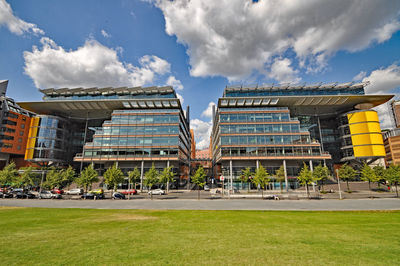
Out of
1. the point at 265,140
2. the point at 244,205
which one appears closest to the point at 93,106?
the point at 265,140

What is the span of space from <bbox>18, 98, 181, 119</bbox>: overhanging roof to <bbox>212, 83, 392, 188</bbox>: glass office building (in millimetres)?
22063

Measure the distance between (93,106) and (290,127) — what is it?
73196 mm

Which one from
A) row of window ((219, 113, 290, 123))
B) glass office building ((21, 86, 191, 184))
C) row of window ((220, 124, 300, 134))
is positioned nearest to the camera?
row of window ((220, 124, 300, 134))

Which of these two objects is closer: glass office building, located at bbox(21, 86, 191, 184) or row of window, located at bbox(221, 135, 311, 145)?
row of window, located at bbox(221, 135, 311, 145)

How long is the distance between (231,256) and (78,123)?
98.1m

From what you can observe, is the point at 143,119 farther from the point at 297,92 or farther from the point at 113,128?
the point at 297,92

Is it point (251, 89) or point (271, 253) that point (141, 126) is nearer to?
point (251, 89)

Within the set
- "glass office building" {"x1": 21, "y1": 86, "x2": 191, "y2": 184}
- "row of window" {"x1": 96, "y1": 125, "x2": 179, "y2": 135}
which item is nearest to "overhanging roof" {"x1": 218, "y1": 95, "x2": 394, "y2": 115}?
"row of window" {"x1": 96, "y1": 125, "x2": 179, "y2": 135}

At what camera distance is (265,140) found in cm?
6378

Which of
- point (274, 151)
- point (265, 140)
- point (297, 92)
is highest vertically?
point (297, 92)

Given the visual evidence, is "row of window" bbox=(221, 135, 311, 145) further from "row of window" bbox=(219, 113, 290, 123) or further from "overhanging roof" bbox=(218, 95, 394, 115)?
"overhanging roof" bbox=(218, 95, 394, 115)

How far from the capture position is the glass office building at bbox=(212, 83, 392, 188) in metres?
62.9

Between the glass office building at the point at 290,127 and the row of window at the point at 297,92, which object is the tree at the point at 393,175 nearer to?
the glass office building at the point at 290,127

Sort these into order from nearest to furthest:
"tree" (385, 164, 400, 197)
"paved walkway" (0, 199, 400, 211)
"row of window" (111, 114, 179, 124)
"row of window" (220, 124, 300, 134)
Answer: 1. "paved walkway" (0, 199, 400, 211)
2. "tree" (385, 164, 400, 197)
3. "row of window" (220, 124, 300, 134)
4. "row of window" (111, 114, 179, 124)
